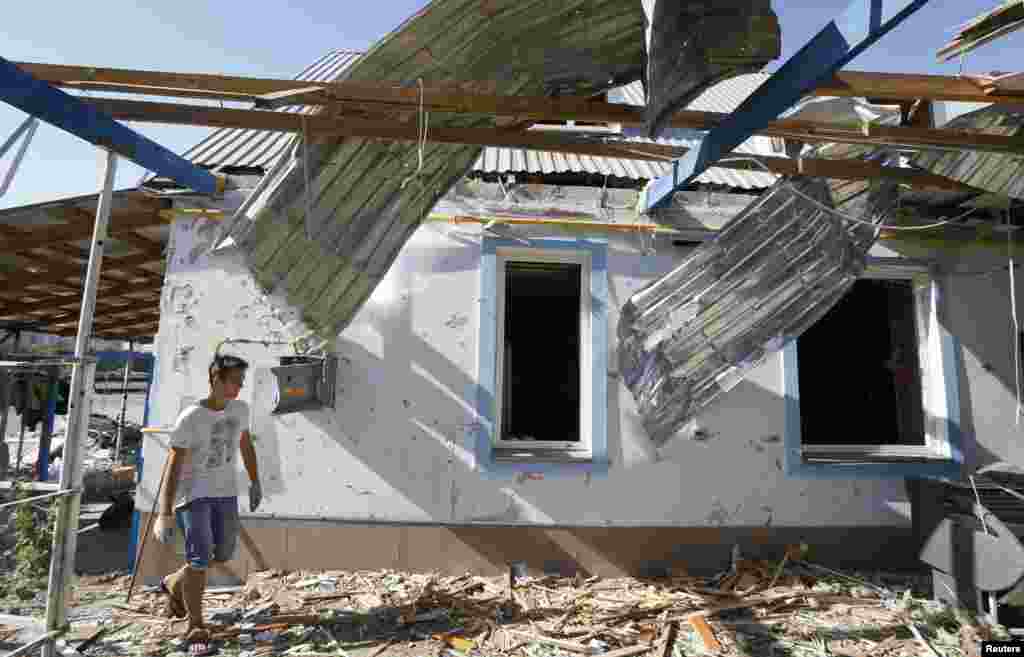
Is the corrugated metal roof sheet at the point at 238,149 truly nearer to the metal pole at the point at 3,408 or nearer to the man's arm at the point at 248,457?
the metal pole at the point at 3,408

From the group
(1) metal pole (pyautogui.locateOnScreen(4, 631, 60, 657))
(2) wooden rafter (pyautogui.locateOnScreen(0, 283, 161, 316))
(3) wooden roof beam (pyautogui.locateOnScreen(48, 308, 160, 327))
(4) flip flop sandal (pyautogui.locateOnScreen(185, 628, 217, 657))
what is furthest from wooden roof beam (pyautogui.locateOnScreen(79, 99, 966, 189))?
(3) wooden roof beam (pyautogui.locateOnScreen(48, 308, 160, 327))

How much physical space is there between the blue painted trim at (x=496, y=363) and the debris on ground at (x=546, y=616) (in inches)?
37.4

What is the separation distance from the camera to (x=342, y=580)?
15.0 ft

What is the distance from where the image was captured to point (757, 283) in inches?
157

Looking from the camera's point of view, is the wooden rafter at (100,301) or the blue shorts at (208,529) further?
the wooden rafter at (100,301)

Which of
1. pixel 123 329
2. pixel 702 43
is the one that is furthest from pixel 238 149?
pixel 123 329

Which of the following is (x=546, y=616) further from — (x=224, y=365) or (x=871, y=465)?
(x=871, y=465)

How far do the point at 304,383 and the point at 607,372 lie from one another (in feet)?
9.00

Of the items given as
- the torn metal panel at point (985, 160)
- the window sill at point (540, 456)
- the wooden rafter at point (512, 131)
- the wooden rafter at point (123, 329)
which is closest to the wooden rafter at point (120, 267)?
the wooden rafter at point (512, 131)

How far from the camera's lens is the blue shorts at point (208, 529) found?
3.56 metres

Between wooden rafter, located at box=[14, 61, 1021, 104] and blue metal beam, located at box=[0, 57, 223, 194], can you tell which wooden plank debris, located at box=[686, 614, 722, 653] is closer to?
wooden rafter, located at box=[14, 61, 1021, 104]

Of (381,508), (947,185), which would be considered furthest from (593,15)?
(381,508)

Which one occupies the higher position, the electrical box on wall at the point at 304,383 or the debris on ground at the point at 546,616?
the electrical box on wall at the point at 304,383

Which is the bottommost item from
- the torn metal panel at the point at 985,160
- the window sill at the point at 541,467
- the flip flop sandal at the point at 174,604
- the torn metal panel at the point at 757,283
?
the flip flop sandal at the point at 174,604
